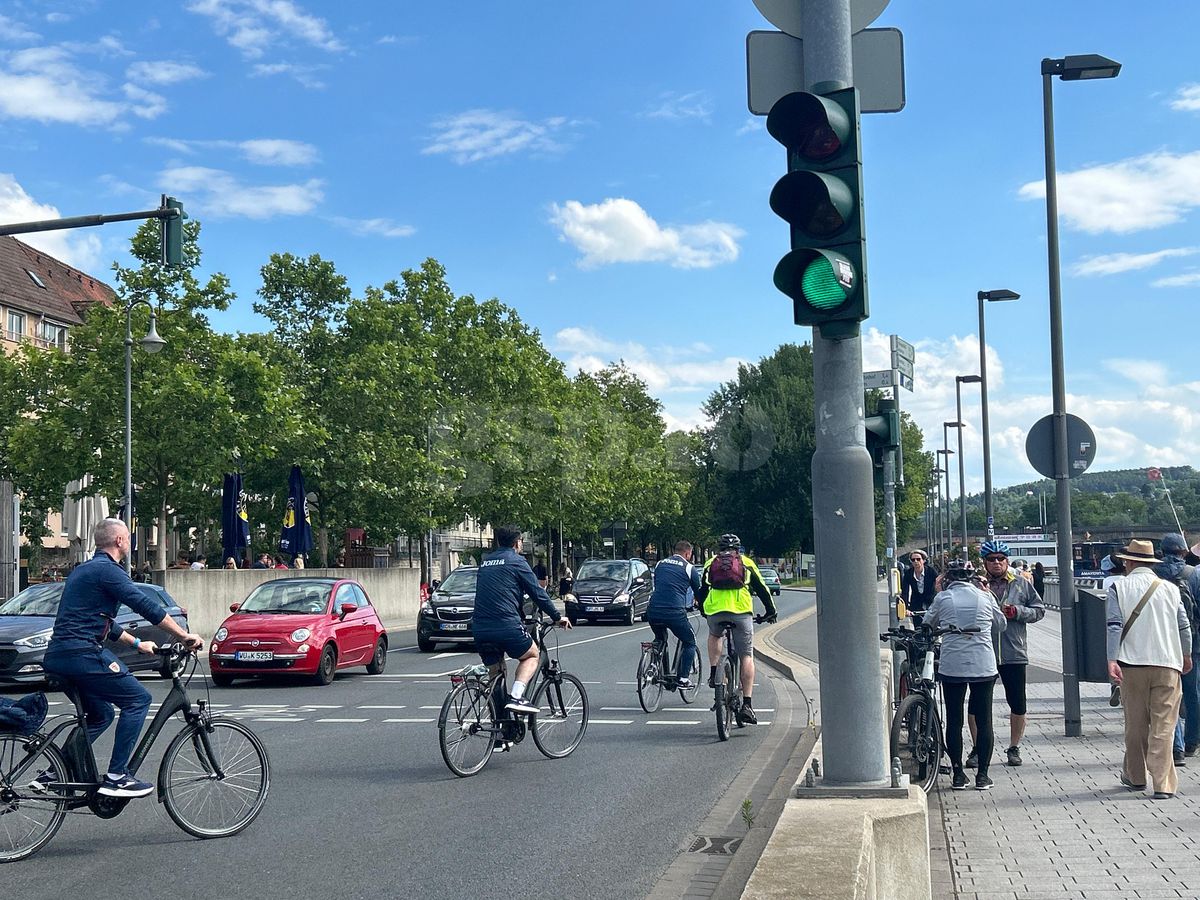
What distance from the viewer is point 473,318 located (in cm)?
5834

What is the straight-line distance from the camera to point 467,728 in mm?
10156

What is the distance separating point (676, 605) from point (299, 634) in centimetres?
599

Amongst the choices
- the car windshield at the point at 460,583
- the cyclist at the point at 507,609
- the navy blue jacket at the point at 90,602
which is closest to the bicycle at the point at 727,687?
the cyclist at the point at 507,609

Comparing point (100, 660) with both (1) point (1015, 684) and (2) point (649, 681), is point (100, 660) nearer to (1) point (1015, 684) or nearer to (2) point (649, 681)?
(1) point (1015, 684)


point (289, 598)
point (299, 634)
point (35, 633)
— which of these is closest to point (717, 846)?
point (299, 634)

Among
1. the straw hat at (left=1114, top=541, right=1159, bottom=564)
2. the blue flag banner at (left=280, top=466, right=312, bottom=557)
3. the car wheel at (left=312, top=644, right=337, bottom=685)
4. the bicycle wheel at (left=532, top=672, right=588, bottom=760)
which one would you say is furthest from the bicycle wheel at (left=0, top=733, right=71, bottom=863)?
the blue flag banner at (left=280, top=466, right=312, bottom=557)

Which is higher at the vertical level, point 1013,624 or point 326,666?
point 1013,624

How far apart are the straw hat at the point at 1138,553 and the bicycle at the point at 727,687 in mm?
3852

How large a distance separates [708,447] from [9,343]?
120ft

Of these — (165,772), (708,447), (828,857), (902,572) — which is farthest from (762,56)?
(708,447)

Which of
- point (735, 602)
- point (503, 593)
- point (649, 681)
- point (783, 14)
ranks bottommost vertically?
point (649, 681)

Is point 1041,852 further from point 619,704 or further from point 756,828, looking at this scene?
point 619,704

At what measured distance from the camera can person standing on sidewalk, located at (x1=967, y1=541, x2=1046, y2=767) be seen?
34.4 feet

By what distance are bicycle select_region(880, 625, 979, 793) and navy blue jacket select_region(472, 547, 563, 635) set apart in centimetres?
261
